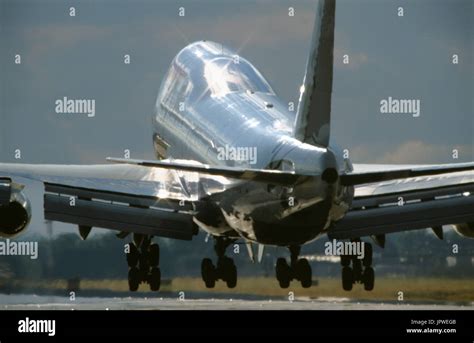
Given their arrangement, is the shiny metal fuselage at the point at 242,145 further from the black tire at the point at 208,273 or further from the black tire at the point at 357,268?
the black tire at the point at 357,268

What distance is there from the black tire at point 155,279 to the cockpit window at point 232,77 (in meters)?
4.77

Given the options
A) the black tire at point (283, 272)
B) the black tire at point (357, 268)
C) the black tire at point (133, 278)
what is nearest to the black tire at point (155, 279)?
the black tire at point (133, 278)

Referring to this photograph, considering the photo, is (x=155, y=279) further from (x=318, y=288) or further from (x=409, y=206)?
(x=409, y=206)

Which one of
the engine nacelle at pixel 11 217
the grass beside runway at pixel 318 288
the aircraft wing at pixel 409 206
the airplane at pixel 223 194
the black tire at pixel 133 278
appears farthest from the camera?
the black tire at pixel 133 278

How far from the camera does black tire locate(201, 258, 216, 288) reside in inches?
2003

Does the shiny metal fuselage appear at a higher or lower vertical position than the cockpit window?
lower

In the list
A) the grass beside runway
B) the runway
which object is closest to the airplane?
the grass beside runway

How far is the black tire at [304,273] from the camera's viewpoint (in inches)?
1951

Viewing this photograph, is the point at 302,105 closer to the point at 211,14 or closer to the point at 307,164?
the point at 307,164

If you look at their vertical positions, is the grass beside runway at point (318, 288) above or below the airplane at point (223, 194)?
below

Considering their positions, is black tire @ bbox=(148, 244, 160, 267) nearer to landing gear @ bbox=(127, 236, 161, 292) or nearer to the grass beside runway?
landing gear @ bbox=(127, 236, 161, 292)

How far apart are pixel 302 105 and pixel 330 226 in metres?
2.95

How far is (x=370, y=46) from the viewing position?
4953 cm

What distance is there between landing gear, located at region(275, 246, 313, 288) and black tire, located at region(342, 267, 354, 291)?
953mm
